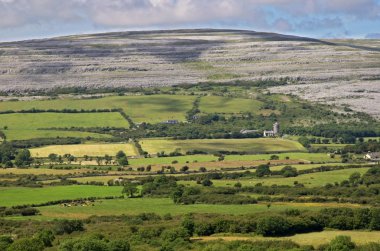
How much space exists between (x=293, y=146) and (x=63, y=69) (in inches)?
2842

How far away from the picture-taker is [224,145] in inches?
4112

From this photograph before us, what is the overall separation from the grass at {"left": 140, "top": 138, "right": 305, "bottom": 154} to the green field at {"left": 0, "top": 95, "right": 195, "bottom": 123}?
16071 millimetres

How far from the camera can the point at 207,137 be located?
365 feet

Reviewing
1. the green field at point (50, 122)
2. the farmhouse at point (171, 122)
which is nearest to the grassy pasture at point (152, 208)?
the green field at point (50, 122)

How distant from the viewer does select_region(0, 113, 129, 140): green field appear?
111812mm

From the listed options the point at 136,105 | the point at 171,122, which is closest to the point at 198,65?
the point at 136,105

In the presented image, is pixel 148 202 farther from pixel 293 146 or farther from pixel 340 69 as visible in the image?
pixel 340 69

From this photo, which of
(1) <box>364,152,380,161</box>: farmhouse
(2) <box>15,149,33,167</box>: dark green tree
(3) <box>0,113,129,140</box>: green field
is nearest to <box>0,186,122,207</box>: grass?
(2) <box>15,149,33,167</box>: dark green tree

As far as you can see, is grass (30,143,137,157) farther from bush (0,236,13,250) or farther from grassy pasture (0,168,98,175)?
bush (0,236,13,250)

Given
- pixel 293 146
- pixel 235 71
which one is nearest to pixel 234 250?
pixel 293 146

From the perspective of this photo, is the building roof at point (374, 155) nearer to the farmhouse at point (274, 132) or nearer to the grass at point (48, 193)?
the farmhouse at point (274, 132)

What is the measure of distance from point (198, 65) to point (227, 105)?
43.4 m

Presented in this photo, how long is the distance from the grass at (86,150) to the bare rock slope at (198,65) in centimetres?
4162

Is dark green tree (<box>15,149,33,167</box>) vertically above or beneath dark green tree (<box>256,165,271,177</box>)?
above
